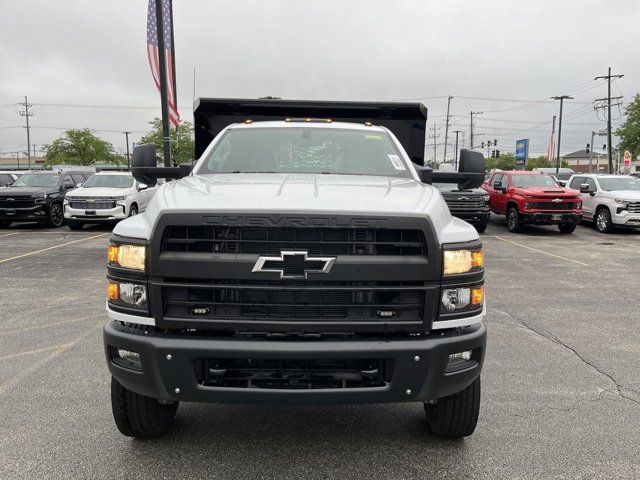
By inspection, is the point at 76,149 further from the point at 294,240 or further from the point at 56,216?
the point at 294,240

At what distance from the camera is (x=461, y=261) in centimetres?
273

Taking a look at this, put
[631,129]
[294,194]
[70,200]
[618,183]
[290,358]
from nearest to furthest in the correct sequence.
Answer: [290,358] < [294,194] < [70,200] < [618,183] < [631,129]

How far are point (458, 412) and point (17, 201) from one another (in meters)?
16.3

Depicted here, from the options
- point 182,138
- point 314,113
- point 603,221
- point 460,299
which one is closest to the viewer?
point 460,299

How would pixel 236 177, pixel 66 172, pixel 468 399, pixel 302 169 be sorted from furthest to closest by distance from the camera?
1. pixel 66 172
2. pixel 302 169
3. pixel 236 177
4. pixel 468 399

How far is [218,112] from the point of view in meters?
6.07

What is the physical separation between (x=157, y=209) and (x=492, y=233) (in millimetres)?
14969

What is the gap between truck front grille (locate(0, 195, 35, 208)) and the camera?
1591 centimetres

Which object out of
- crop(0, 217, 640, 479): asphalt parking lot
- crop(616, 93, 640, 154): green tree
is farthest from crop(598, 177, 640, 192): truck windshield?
crop(616, 93, 640, 154): green tree

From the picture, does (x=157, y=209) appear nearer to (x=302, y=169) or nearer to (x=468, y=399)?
(x=302, y=169)

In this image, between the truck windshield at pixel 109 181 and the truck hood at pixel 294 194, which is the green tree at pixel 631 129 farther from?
the truck hood at pixel 294 194

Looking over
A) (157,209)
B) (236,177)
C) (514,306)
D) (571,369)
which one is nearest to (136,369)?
(157,209)

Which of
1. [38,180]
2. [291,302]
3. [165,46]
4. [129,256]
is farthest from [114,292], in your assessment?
[38,180]

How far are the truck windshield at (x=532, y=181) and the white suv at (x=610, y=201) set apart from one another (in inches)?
47.6
